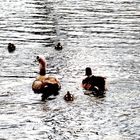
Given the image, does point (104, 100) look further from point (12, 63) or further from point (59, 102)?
point (12, 63)

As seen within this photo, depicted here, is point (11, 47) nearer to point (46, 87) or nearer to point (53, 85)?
point (53, 85)

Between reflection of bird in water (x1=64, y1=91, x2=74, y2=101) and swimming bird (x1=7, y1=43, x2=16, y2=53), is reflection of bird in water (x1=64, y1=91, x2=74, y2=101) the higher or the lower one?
the lower one

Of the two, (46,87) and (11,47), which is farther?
(11,47)

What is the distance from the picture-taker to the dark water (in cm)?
2292

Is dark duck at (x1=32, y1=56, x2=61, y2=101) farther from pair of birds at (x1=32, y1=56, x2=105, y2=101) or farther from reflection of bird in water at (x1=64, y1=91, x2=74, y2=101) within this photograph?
reflection of bird in water at (x1=64, y1=91, x2=74, y2=101)

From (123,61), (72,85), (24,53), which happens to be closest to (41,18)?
(24,53)

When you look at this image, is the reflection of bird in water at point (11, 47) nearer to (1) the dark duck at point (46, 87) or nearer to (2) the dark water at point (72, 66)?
(2) the dark water at point (72, 66)

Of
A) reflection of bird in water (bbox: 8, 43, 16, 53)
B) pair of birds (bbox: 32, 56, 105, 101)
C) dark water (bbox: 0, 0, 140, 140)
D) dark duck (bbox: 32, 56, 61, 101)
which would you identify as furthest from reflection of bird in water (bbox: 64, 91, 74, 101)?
reflection of bird in water (bbox: 8, 43, 16, 53)

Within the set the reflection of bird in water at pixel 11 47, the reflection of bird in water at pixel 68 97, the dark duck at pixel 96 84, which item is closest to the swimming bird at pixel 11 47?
the reflection of bird in water at pixel 11 47

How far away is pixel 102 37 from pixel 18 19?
10.4 metres

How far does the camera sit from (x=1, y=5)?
2207 inches

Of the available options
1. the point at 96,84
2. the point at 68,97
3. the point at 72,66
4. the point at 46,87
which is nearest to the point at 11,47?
the point at 72,66

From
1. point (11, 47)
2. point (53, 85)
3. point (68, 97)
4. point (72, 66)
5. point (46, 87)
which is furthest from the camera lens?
point (11, 47)

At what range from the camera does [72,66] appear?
3259cm
